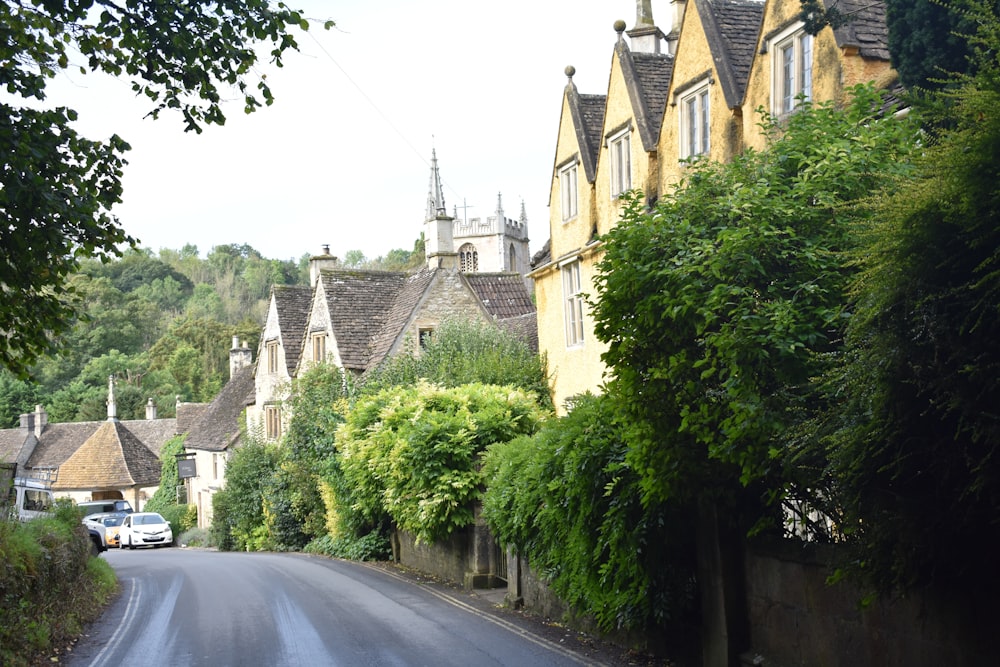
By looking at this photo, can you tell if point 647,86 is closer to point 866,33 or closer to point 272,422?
point 866,33

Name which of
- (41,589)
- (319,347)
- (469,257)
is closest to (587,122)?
(41,589)

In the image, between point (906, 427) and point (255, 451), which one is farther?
point (255, 451)

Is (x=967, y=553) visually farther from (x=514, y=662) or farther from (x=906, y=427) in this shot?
(x=514, y=662)

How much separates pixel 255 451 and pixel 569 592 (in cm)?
3020

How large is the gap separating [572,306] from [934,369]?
19.8m

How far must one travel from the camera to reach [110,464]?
232 ft

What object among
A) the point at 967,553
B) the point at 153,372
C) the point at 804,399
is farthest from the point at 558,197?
the point at 153,372

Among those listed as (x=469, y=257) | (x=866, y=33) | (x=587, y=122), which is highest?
(x=469, y=257)

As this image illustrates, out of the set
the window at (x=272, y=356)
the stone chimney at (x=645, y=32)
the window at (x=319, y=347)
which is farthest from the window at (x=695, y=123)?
the window at (x=272, y=356)

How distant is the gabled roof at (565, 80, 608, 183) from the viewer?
24906mm

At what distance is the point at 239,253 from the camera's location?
185 meters

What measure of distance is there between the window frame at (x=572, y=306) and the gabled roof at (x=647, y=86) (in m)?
4.40

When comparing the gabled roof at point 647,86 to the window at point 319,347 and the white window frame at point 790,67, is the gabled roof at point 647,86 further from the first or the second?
the window at point 319,347

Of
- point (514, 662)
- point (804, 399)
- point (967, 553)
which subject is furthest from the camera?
point (514, 662)
